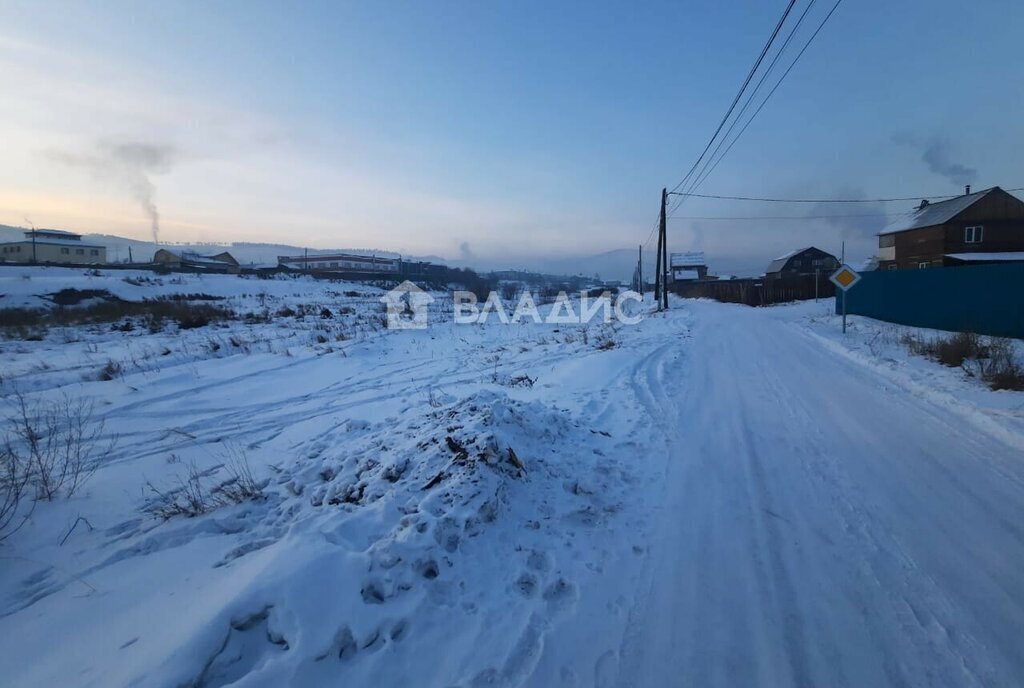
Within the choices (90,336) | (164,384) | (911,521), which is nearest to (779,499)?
(911,521)

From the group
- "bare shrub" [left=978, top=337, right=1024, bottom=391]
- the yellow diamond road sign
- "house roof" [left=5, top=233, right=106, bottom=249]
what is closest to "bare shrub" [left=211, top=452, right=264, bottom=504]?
"bare shrub" [left=978, top=337, right=1024, bottom=391]

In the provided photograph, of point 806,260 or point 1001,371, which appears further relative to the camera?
Answer: point 806,260

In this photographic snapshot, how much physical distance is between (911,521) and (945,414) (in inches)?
155

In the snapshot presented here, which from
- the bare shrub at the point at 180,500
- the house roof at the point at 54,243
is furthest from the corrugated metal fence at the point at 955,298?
the house roof at the point at 54,243

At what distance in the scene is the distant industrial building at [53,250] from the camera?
2509 inches

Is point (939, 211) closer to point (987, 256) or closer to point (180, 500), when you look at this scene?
point (987, 256)

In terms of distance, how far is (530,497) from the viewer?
4109mm

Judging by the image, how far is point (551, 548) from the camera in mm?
3477

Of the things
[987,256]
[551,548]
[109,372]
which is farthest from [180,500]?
[987,256]

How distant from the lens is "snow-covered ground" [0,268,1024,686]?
7.95 ft

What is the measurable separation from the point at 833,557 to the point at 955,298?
16018mm

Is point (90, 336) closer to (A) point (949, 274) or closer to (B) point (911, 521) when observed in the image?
(B) point (911, 521)

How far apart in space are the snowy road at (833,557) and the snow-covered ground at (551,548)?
0.06 ft

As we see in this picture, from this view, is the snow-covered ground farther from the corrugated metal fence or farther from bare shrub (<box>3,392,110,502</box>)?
the corrugated metal fence
